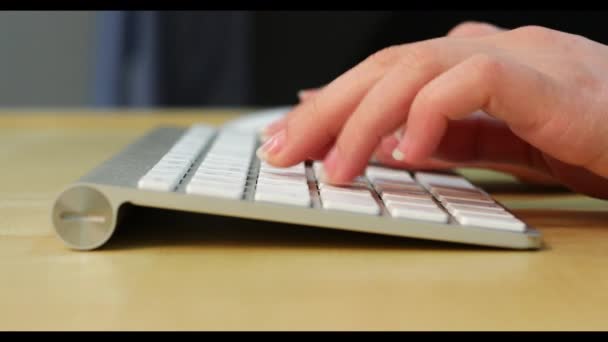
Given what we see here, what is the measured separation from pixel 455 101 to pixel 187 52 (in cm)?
154

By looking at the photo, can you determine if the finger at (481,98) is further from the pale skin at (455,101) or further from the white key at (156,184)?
the white key at (156,184)

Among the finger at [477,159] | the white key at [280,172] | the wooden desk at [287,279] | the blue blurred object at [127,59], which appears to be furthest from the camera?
the blue blurred object at [127,59]

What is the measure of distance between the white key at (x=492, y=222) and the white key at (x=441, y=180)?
123 mm

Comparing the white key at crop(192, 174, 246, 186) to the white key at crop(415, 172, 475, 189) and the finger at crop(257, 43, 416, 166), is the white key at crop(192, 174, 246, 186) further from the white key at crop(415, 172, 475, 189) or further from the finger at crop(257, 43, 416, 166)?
the white key at crop(415, 172, 475, 189)

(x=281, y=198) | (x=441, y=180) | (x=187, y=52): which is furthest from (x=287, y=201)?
(x=187, y=52)

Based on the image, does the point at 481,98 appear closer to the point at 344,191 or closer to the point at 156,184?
the point at 344,191

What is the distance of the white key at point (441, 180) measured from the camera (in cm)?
63

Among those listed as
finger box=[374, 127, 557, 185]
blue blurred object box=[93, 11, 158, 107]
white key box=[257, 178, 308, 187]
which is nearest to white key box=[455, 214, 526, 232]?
white key box=[257, 178, 308, 187]

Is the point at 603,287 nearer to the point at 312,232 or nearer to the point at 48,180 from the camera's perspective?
the point at 312,232

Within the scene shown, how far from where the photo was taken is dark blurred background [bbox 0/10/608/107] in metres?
1.84

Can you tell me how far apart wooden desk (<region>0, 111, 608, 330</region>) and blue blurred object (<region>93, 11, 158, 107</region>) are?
126 centimetres

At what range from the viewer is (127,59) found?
1843 mm

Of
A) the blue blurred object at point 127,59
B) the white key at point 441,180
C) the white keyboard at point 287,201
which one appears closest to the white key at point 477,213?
the white keyboard at point 287,201
